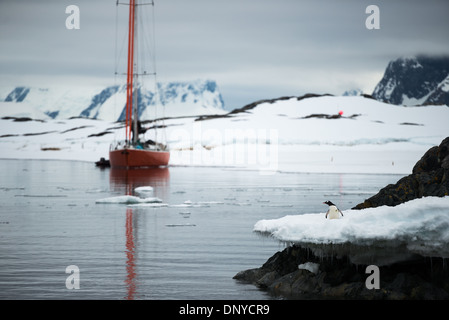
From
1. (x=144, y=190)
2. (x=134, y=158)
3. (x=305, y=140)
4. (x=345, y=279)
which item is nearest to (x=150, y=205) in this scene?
(x=144, y=190)

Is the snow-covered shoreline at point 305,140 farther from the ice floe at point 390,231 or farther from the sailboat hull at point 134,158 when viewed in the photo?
the ice floe at point 390,231

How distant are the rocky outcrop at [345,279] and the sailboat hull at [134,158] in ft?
183

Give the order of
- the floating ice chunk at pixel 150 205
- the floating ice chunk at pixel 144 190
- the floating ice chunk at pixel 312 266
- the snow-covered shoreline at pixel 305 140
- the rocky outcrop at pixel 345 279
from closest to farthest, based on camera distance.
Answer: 1. the rocky outcrop at pixel 345 279
2. the floating ice chunk at pixel 312 266
3. the floating ice chunk at pixel 150 205
4. the floating ice chunk at pixel 144 190
5. the snow-covered shoreline at pixel 305 140

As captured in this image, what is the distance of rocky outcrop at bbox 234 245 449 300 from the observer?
11.5m

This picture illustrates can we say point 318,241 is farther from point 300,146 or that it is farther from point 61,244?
point 300,146

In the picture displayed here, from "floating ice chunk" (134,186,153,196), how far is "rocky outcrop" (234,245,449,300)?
22.5 metres

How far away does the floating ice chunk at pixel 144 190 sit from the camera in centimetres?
3541

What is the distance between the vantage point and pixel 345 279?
12.2 m

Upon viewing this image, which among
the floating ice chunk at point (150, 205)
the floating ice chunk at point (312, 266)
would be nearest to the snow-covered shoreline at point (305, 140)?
the floating ice chunk at point (150, 205)

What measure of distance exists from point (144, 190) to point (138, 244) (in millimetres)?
18740

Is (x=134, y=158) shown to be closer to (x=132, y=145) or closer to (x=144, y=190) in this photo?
(x=132, y=145)

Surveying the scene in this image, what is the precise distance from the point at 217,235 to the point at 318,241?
8.22 meters

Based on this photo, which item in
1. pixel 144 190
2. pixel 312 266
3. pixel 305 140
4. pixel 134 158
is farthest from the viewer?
pixel 305 140
